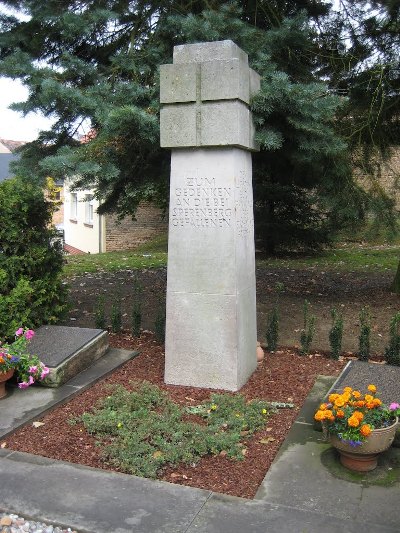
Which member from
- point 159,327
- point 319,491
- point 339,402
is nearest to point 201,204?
point 159,327

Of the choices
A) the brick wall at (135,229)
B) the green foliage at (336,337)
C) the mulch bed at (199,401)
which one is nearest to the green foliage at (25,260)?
the mulch bed at (199,401)

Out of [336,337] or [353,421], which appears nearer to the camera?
[353,421]

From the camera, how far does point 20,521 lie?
120 inches

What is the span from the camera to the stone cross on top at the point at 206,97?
472 cm

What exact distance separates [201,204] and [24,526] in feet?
9.60

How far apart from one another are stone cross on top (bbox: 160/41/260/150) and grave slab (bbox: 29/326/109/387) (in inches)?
84.3

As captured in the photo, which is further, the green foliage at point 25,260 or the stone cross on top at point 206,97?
the green foliage at point 25,260

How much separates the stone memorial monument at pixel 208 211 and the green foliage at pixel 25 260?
164 centimetres

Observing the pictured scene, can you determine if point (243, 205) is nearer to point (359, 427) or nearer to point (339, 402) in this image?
point (339, 402)

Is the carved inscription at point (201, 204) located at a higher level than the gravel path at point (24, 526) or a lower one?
higher

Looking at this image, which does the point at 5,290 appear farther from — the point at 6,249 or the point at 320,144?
the point at 320,144

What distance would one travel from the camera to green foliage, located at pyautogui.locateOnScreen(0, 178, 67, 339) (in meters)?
5.70

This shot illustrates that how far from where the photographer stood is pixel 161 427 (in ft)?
13.5

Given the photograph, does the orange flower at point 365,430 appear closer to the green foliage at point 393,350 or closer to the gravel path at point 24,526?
the gravel path at point 24,526
